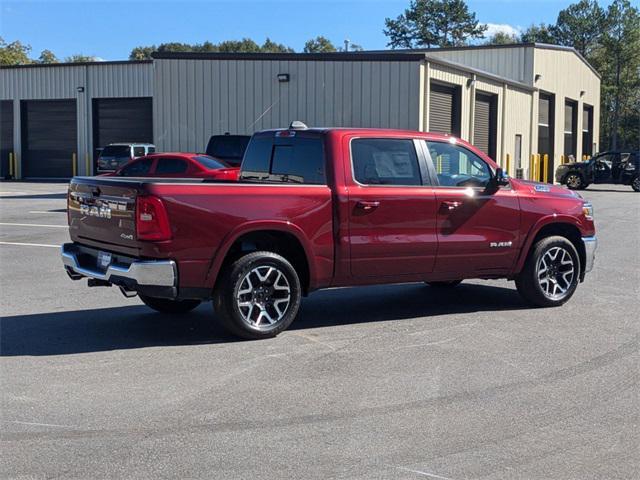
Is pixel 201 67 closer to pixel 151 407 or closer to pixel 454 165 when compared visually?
pixel 454 165

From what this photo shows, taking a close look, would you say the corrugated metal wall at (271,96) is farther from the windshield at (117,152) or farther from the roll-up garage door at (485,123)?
the roll-up garage door at (485,123)

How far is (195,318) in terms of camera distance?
Result: 8.38m

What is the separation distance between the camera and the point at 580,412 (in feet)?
17.9

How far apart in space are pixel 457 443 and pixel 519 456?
36 centimetres

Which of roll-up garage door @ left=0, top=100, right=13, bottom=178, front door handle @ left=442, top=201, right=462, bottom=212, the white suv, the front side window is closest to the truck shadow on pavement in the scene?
front door handle @ left=442, top=201, right=462, bottom=212

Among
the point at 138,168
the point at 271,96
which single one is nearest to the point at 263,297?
the point at 138,168

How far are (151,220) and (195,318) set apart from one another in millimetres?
1845

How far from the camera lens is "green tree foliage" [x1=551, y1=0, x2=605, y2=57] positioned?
83750 millimetres

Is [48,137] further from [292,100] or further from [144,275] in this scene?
[144,275]

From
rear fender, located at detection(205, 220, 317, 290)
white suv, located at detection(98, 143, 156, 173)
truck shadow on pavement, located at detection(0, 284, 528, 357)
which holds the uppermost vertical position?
white suv, located at detection(98, 143, 156, 173)

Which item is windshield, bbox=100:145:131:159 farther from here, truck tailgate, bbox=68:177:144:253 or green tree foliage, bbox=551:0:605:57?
green tree foliage, bbox=551:0:605:57

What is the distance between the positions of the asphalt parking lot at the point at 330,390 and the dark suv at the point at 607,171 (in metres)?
26.9

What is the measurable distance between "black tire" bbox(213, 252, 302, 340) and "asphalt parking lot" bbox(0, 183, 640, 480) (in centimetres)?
18

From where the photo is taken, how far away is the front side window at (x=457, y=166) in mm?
8398
